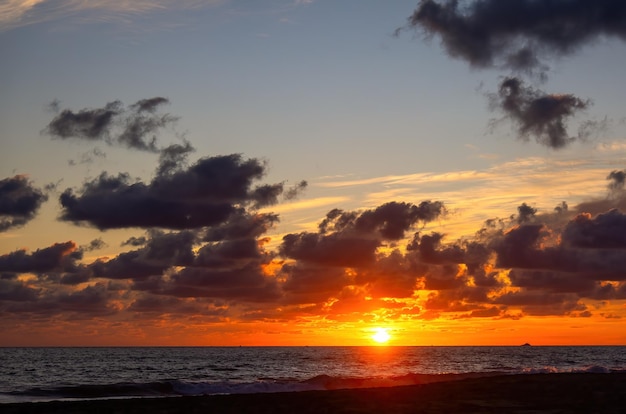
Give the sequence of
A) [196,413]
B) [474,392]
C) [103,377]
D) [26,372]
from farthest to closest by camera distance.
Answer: [26,372], [103,377], [474,392], [196,413]

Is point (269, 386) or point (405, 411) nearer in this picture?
point (405, 411)

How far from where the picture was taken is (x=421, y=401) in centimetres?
3198

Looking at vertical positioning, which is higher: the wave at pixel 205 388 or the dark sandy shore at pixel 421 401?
the dark sandy shore at pixel 421 401

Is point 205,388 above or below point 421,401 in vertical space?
below

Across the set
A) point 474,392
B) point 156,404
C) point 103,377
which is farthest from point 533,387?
point 103,377

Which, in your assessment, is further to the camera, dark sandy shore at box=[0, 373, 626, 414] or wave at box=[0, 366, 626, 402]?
wave at box=[0, 366, 626, 402]

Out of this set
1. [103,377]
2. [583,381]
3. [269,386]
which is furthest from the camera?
[103,377]

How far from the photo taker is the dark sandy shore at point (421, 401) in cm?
2912

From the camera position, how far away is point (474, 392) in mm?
34812

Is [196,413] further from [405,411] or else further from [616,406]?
[616,406]

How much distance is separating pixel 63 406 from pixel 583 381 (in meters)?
28.0

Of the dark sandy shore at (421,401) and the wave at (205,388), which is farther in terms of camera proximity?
the wave at (205,388)

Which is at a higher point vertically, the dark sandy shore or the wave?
the dark sandy shore

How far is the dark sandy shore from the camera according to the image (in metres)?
29.1
